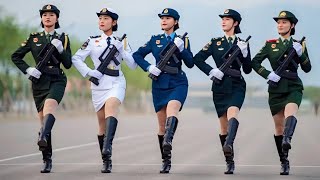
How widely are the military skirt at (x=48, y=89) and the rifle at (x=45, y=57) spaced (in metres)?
0.12

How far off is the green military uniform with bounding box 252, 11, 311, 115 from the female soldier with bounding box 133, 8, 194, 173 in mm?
1172

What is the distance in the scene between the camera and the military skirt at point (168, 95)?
1573cm

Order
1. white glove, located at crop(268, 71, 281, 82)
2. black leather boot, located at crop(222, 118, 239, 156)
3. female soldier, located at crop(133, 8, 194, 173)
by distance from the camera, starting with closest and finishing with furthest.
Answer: black leather boot, located at crop(222, 118, 239, 156) → white glove, located at crop(268, 71, 281, 82) → female soldier, located at crop(133, 8, 194, 173)

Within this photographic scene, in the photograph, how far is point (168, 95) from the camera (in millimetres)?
15828

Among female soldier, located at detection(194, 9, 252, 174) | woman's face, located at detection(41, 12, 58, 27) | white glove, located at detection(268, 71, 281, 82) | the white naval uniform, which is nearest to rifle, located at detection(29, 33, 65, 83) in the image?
woman's face, located at detection(41, 12, 58, 27)

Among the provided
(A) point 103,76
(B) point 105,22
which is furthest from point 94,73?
(B) point 105,22

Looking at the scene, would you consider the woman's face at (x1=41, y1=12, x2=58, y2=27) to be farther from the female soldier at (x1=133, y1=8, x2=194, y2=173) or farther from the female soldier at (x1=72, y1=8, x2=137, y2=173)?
the female soldier at (x1=133, y1=8, x2=194, y2=173)

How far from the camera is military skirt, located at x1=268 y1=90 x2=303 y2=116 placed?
15.4m

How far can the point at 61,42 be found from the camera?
15523 mm

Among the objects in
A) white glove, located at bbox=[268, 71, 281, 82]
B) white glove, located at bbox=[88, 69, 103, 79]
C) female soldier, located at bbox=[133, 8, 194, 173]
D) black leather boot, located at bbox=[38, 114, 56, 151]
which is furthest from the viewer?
white glove, located at bbox=[88, 69, 103, 79]

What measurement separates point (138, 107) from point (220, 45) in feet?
459

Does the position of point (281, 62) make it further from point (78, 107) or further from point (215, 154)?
point (78, 107)

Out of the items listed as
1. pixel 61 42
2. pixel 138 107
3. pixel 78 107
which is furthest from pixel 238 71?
pixel 138 107

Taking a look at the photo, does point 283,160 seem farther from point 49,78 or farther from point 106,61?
point 49,78
